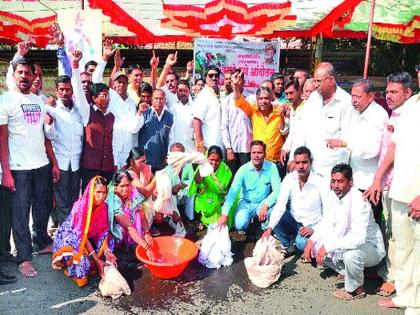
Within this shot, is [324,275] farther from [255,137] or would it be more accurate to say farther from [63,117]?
[63,117]

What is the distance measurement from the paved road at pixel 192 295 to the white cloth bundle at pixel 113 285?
0.20 feet

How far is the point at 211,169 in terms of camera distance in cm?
517

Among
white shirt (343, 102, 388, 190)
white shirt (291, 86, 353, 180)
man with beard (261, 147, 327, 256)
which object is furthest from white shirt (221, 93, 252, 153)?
white shirt (343, 102, 388, 190)

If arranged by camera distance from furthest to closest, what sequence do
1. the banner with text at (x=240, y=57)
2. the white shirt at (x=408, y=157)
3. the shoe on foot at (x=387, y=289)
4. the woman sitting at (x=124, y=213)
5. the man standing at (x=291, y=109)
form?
the banner with text at (x=240, y=57) → the man standing at (x=291, y=109) → the woman sitting at (x=124, y=213) → the shoe on foot at (x=387, y=289) → the white shirt at (x=408, y=157)

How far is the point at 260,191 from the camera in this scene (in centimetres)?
520

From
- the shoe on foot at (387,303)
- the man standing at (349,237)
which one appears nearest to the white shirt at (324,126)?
the man standing at (349,237)

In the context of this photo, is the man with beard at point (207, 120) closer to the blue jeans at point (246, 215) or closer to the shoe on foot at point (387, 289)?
the blue jeans at point (246, 215)

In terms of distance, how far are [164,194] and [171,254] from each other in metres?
0.76

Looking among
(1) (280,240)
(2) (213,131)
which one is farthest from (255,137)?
(1) (280,240)

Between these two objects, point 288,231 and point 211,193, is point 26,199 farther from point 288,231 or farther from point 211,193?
point 288,231

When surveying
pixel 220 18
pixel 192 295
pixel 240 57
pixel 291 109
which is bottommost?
pixel 192 295

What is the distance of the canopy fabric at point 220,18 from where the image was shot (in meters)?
7.59

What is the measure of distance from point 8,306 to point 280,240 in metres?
2.76

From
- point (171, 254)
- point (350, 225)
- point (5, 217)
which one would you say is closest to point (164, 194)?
point (171, 254)
